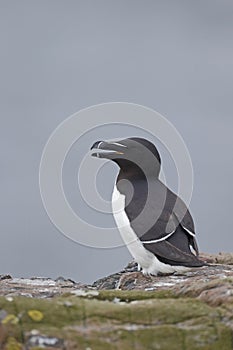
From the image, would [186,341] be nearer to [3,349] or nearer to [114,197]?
[3,349]

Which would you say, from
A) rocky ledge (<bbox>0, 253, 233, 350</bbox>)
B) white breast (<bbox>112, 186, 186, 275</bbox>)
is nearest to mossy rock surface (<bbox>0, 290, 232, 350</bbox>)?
rocky ledge (<bbox>0, 253, 233, 350</bbox>)

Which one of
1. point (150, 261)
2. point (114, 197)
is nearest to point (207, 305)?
point (150, 261)

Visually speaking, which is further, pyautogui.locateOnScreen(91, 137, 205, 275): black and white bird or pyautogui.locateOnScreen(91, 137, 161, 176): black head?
pyautogui.locateOnScreen(91, 137, 161, 176): black head

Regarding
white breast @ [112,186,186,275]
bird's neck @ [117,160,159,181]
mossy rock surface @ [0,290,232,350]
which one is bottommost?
mossy rock surface @ [0,290,232,350]

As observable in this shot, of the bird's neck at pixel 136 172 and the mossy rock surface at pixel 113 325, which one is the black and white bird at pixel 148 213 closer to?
the bird's neck at pixel 136 172

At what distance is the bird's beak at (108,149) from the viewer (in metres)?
14.5

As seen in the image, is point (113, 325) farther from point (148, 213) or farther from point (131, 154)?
point (131, 154)

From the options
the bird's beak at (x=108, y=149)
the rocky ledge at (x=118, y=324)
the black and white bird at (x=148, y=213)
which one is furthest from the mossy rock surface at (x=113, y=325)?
the bird's beak at (x=108, y=149)

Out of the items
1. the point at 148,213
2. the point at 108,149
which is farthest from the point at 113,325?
the point at 108,149

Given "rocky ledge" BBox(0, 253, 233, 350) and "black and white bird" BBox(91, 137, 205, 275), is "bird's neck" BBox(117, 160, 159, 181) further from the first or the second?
"rocky ledge" BBox(0, 253, 233, 350)

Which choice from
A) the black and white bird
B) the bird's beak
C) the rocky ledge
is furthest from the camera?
the bird's beak

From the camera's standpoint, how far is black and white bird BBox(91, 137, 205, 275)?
44.6 ft

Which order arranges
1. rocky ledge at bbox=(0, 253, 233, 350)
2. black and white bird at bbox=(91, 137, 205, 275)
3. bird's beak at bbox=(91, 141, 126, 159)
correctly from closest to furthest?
1. rocky ledge at bbox=(0, 253, 233, 350)
2. black and white bird at bbox=(91, 137, 205, 275)
3. bird's beak at bbox=(91, 141, 126, 159)

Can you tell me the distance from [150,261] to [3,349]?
23.8ft
